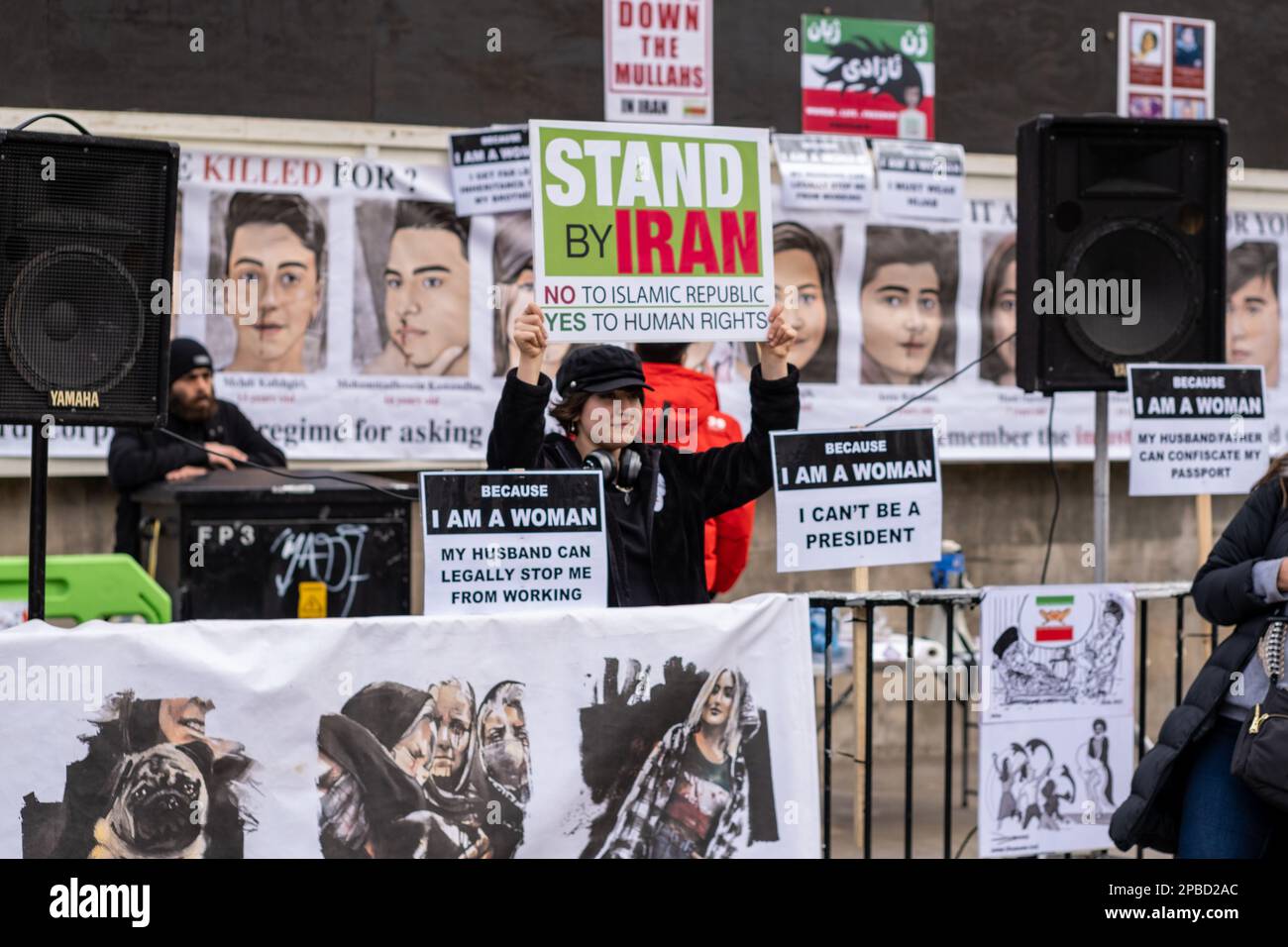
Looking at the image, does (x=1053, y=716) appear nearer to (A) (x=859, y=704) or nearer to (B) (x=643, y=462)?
(B) (x=643, y=462)

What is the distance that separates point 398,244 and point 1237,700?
5.05 metres

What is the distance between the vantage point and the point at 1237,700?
4.34 m

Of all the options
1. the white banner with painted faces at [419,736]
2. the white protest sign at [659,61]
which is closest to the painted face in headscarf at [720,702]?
the white banner with painted faces at [419,736]

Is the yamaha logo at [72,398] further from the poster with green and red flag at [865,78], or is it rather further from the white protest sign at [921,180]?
the white protest sign at [921,180]

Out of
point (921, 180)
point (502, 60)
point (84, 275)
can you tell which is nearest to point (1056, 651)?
point (84, 275)

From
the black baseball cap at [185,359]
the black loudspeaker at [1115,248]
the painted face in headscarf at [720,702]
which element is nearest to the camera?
the painted face in headscarf at [720,702]

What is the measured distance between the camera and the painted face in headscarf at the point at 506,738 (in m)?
4.14

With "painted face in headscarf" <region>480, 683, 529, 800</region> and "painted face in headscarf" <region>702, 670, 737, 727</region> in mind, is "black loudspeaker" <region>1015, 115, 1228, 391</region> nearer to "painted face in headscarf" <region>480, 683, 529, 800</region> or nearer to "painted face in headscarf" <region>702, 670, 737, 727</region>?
"painted face in headscarf" <region>702, 670, 737, 727</region>

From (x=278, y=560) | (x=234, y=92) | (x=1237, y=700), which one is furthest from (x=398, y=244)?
(x=1237, y=700)

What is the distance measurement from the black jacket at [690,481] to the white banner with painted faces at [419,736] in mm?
437

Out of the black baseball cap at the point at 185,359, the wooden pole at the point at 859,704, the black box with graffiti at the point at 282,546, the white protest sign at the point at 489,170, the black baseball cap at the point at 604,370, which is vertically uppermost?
the white protest sign at the point at 489,170

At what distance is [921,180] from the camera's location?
29.3ft

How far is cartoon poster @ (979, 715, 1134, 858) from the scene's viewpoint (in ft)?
16.8
